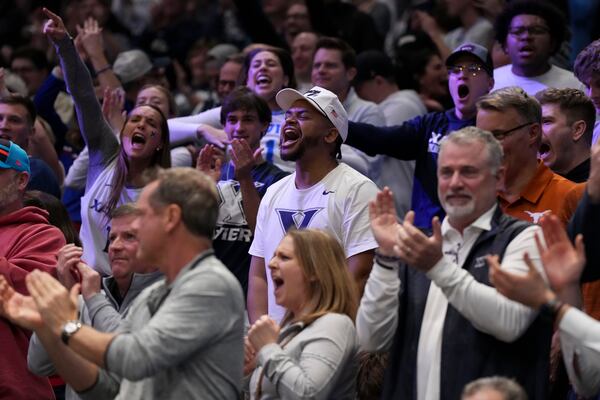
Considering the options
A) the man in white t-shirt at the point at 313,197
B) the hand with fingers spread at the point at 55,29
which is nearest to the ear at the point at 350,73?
the hand with fingers spread at the point at 55,29

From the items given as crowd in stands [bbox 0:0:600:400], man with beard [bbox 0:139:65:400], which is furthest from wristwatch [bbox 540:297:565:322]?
man with beard [bbox 0:139:65:400]

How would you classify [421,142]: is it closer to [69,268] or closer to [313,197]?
[313,197]

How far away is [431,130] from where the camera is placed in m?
7.78

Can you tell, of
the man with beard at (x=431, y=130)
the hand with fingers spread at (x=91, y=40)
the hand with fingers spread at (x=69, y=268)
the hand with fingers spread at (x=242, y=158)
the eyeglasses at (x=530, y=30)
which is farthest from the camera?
the hand with fingers spread at (x=91, y=40)

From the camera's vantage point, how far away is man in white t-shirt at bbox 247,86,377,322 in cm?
675

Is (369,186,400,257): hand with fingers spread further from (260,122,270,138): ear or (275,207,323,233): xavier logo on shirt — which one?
(260,122,270,138): ear

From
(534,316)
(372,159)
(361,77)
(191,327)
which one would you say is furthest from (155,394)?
(361,77)

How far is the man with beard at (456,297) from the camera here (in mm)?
5074

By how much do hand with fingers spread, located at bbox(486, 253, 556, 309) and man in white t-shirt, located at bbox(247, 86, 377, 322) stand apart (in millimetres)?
1825

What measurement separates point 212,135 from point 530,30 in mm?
2235

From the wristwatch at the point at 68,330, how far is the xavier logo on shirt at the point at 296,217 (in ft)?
6.79

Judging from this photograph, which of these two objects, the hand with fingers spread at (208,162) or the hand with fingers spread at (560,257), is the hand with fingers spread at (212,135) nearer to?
the hand with fingers spread at (208,162)

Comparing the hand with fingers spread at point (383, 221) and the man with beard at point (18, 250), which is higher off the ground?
the hand with fingers spread at point (383, 221)

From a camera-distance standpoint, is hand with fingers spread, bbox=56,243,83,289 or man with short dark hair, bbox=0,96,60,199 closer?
hand with fingers spread, bbox=56,243,83,289
